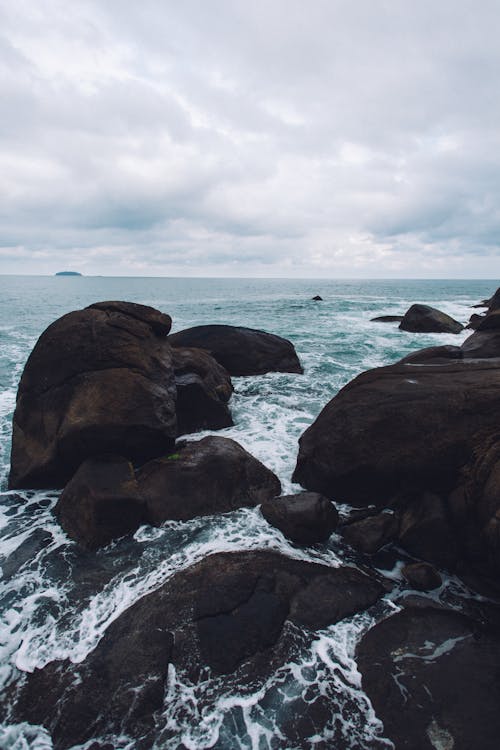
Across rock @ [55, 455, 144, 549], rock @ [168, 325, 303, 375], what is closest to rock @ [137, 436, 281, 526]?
rock @ [55, 455, 144, 549]

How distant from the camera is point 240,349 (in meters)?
17.7

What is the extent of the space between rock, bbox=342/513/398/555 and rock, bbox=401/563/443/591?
2.24 feet

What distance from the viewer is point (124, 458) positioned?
26.8 ft

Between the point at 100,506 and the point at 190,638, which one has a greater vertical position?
the point at 100,506

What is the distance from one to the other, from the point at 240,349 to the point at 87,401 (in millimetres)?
9936

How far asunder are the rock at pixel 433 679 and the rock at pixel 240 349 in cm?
1301

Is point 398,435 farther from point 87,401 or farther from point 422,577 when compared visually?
point 87,401

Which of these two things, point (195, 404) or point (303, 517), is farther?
point (195, 404)

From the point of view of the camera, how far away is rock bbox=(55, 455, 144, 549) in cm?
682

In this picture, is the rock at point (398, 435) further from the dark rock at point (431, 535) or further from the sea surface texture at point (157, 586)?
the sea surface texture at point (157, 586)

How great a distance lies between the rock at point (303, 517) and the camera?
264 inches

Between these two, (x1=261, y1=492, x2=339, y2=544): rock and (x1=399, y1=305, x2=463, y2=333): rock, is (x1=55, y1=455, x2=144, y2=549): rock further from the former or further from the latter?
(x1=399, y1=305, x2=463, y2=333): rock

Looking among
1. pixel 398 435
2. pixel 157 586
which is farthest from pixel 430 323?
pixel 157 586

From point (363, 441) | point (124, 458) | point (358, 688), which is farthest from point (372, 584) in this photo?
point (124, 458)
